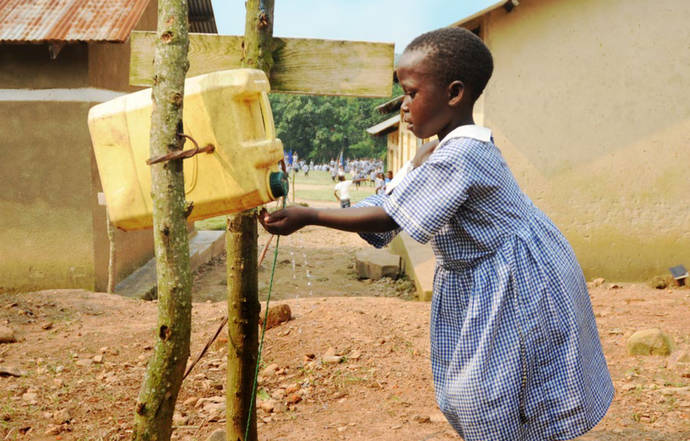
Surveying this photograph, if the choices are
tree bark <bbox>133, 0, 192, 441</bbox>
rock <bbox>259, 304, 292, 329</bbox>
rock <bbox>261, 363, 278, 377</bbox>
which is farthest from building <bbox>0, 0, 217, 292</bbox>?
tree bark <bbox>133, 0, 192, 441</bbox>

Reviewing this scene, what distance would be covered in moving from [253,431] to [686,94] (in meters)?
6.84

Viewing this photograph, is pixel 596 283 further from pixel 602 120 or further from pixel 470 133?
pixel 470 133

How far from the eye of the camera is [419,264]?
7.90 m

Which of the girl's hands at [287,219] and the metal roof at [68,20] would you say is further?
the metal roof at [68,20]

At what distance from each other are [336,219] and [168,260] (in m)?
0.58

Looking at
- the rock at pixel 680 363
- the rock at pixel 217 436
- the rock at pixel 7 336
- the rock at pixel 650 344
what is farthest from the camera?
the rock at pixel 7 336

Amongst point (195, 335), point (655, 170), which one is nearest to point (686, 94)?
point (655, 170)

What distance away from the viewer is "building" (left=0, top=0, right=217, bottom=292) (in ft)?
23.7

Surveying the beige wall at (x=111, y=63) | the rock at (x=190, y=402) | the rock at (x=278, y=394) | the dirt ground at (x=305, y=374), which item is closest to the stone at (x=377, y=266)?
the dirt ground at (x=305, y=374)

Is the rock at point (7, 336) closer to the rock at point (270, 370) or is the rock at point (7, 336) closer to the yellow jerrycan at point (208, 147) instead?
the rock at point (270, 370)

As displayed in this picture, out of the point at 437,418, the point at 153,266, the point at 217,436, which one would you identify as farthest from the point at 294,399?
Answer: the point at 153,266

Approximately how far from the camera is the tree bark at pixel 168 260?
1829mm

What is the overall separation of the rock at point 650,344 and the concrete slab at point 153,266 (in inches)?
159

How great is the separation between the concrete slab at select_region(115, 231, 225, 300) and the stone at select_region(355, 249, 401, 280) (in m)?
2.63
